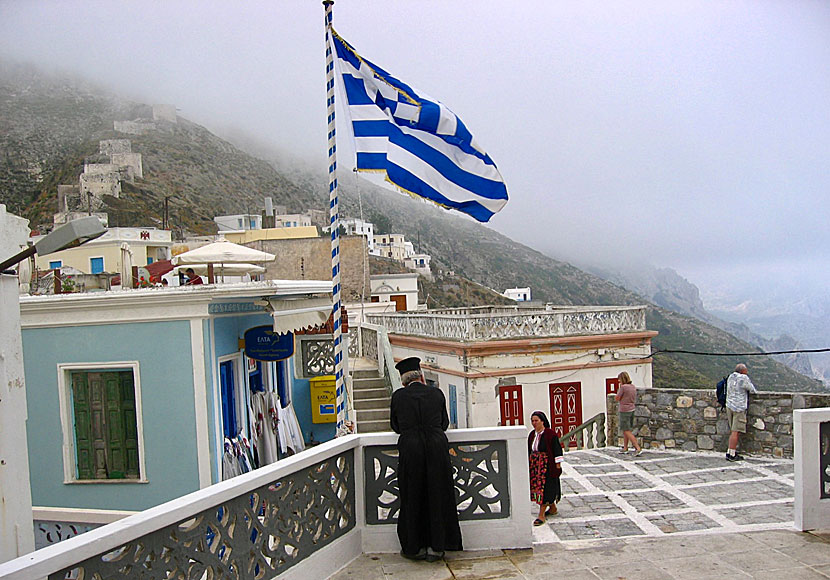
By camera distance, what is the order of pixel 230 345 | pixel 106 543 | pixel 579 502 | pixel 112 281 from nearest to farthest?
pixel 106 543, pixel 579 502, pixel 230 345, pixel 112 281

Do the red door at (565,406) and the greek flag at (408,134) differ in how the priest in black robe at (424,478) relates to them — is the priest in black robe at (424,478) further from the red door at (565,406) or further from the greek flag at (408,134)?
the red door at (565,406)

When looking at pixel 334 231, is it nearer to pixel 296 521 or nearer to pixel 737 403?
pixel 296 521

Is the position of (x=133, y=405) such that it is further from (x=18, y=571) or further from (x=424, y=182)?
(x=18, y=571)

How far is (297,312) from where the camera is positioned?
10.1 m

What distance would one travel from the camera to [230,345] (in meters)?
9.62

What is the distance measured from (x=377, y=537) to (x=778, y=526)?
382 cm

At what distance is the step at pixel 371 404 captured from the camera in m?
14.9

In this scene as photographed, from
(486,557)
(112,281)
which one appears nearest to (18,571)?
(486,557)

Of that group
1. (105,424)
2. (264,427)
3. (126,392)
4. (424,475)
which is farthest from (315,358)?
(424,475)

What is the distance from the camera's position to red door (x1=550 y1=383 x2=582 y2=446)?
1750 cm

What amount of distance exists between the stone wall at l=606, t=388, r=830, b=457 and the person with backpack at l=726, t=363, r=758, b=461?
10.7 inches

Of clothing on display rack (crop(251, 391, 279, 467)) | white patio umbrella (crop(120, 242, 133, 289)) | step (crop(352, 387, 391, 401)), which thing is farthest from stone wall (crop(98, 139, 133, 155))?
clothing on display rack (crop(251, 391, 279, 467))

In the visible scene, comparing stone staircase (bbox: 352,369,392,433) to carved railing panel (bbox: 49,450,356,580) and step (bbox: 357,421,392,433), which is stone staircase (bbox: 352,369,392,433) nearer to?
step (bbox: 357,421,392,433)

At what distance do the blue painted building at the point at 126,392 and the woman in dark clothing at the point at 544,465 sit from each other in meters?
3.90
